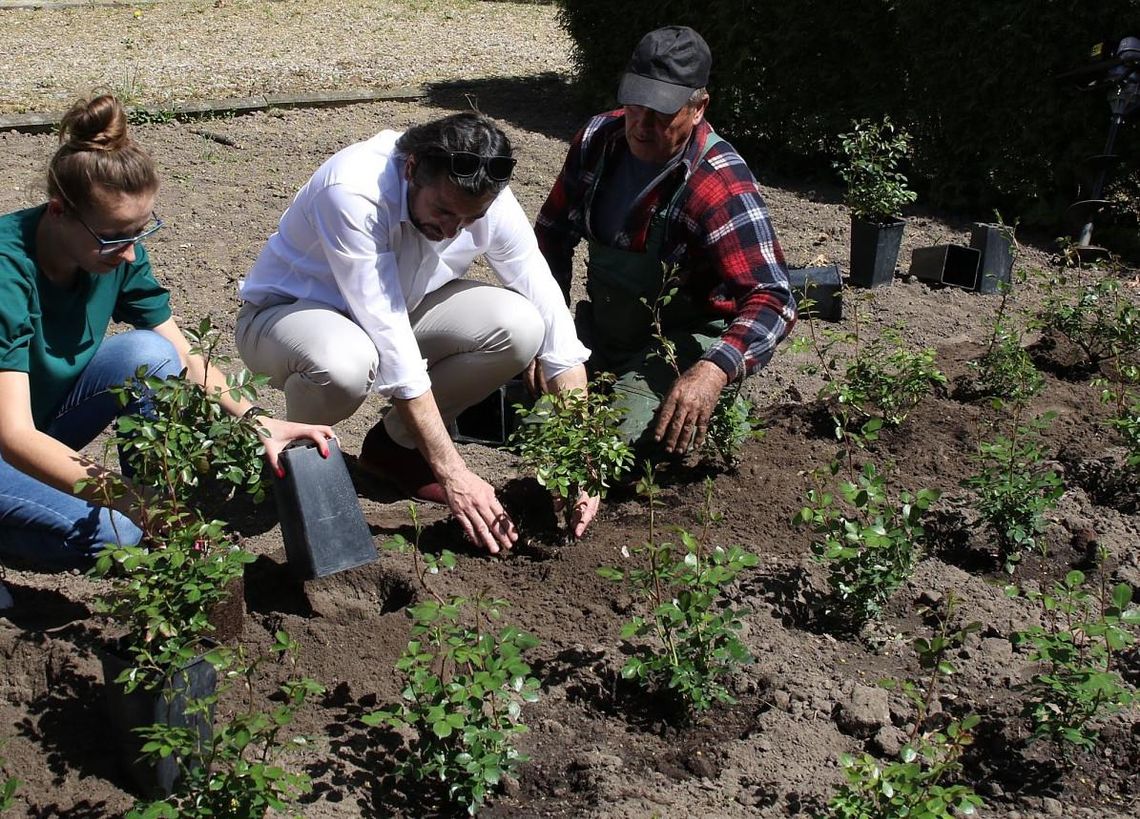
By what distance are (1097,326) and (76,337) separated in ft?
12.3

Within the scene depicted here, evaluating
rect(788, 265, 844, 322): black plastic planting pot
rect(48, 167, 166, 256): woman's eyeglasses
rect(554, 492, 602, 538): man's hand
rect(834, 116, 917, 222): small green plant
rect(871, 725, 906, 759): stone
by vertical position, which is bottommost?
rect(871, 725, 906, 759): stone

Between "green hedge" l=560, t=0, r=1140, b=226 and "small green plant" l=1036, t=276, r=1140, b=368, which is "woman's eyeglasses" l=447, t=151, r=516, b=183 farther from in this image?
"green hedge" l=560, t=0, r=1140, b=226

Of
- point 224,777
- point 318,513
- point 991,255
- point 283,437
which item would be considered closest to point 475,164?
point 283,437

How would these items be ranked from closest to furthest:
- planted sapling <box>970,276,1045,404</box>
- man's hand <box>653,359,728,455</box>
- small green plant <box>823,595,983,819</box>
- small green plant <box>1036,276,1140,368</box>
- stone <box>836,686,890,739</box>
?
small green plant <box>823,595,983,819</box> < stone <box>836,686,890,739</box> < man's hand <box>653,359,728,455</box> < planted sapling <box>970,276,1045,404</box> < small green plant <box>1036,276,1140,368</box>

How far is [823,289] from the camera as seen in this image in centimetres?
546

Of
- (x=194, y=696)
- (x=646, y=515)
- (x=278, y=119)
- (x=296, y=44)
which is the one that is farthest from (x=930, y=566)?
(x=296, y=44)

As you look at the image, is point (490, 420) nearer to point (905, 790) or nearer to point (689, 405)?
point (689, 405)

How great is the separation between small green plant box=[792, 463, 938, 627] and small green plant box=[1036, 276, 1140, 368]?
1.97 m

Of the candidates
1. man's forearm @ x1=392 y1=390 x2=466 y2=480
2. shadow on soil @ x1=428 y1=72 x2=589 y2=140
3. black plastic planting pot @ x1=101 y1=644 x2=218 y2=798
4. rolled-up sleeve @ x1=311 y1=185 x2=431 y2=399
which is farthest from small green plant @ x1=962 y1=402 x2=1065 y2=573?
shadow on soil @ x1=428 y1=72 x2=589 y2=140

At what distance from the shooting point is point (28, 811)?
96.7 inches

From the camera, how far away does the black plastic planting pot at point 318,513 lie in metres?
3.03

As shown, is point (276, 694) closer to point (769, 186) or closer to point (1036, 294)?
point (1036, 294)

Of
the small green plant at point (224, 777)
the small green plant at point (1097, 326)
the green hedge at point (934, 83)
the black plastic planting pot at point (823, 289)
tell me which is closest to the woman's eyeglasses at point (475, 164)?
the small green plant at point (224, 777)

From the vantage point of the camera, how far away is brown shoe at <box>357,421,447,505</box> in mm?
3867
